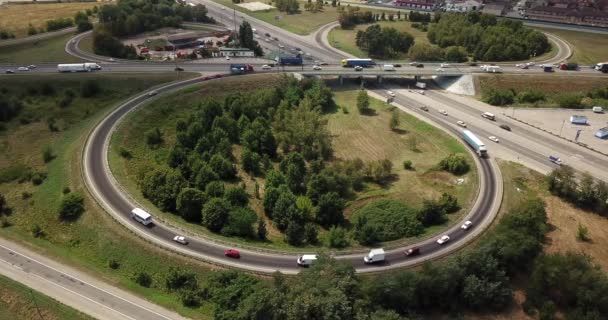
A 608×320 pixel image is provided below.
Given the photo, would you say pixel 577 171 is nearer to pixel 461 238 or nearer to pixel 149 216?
pixel 461 238

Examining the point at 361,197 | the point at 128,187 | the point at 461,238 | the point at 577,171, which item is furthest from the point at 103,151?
the point at 577,171

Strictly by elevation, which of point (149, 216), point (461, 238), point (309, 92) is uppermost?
point (309, 92)

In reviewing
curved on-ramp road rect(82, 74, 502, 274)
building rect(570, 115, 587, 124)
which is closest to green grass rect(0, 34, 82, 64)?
curved on-ramp road rect(82, 74, 502, 274)

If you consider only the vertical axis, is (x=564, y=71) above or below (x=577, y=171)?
above

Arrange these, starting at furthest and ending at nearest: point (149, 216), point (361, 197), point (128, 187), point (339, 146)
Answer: point (339, 146), point (361, 197), point (128, 187), point (149, 216)

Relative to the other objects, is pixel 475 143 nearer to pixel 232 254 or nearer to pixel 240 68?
pixel 232 254

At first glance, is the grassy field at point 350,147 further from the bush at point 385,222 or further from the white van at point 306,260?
the white van at point 306,260

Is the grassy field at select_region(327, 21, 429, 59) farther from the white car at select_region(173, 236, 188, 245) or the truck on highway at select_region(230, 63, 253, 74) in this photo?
the white car at select_region(173, 236, 188, 245)
